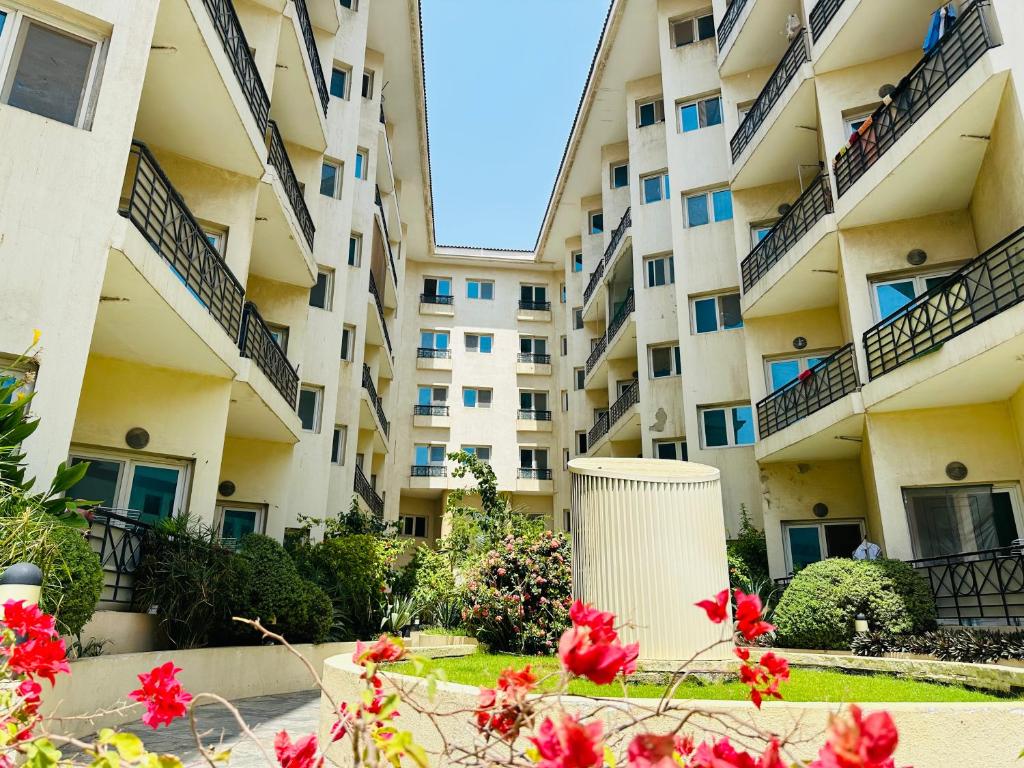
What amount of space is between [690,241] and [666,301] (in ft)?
7.35

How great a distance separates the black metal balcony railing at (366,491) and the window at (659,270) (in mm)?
11354

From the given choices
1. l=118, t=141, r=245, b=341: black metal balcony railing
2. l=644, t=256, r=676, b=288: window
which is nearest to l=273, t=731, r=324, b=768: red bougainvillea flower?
l=118, t=141, r=245, b=341: black metal balcony railing

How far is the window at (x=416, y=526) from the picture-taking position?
37594mm

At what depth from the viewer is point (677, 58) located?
23.8 meters

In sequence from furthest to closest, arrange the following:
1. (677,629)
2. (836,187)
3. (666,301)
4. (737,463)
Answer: (666,301), (737,463), (836,187), (677,629)

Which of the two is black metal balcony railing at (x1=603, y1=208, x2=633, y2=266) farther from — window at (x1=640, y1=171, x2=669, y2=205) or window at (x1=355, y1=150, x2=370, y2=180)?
window at (x1=355, y1=150, x2=370, y2=180)

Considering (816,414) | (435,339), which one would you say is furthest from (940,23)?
(435,339)

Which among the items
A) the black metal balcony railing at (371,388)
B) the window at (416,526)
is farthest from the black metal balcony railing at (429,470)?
the black metal balcony railing at (371,388)

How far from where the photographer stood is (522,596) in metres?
10.5

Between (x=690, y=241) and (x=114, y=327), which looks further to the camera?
(x=690, y=241)

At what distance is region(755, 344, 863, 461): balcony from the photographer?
14547 millimetres

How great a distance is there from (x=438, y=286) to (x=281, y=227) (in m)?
24.4

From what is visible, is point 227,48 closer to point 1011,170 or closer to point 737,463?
point 1011,170

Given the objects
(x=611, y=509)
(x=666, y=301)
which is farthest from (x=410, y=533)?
(x=611, y=509)
